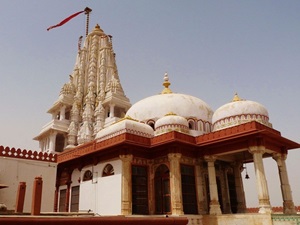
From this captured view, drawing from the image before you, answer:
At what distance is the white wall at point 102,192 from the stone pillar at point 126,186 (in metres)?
0.30

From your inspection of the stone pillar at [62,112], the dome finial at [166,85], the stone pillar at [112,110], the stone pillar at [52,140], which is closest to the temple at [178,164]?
the dome finial at [166,85]

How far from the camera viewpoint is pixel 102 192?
17656mm

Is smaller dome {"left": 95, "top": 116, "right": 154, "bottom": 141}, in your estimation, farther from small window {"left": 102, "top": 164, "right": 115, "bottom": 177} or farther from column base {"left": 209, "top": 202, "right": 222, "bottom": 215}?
column base {"left": 209, "top": 202, "right": 222, "bottom": 215}

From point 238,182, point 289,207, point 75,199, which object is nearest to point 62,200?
point 75,199

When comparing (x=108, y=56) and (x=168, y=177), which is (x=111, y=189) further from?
(x=108, y=56)

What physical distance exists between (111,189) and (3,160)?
5864mm

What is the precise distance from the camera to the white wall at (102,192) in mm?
16650

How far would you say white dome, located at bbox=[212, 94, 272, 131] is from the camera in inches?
683

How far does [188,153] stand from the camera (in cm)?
1773

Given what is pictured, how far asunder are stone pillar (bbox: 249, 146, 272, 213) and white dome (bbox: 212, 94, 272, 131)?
2335mm

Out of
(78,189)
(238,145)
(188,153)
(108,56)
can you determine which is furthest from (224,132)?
(108,56)

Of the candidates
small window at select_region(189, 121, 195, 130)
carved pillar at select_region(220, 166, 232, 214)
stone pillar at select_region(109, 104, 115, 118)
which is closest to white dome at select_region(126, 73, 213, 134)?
small window at select_region(189, 121, 195, 130)

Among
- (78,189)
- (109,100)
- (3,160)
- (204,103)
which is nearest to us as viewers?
(3,160)

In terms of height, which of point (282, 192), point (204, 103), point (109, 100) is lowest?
point (282, 192)
